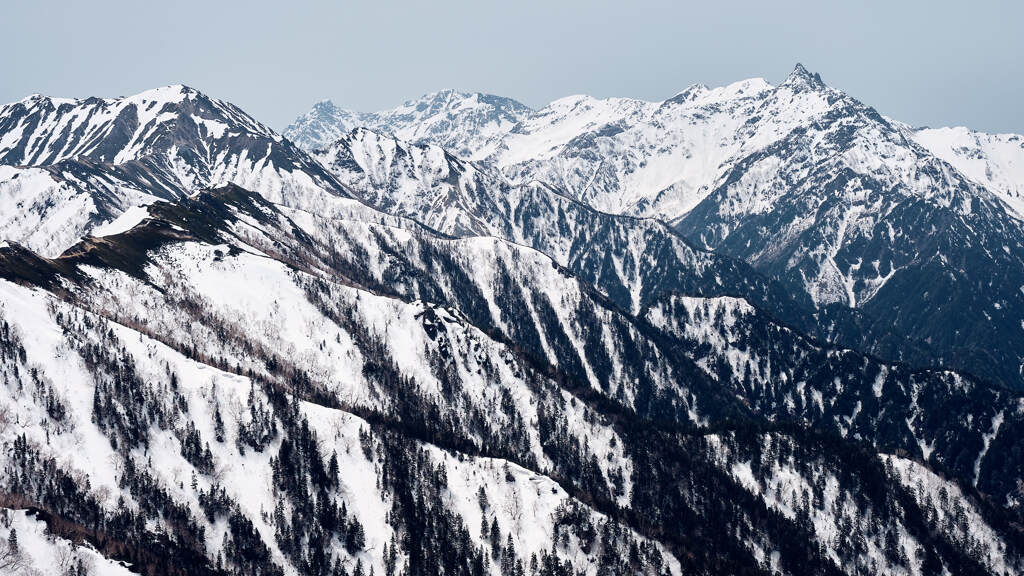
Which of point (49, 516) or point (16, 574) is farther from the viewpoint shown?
point (49, 516)

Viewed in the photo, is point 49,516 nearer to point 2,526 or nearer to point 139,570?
point 2,526

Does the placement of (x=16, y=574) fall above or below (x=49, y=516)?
below

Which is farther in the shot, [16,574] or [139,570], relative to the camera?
[139,570]

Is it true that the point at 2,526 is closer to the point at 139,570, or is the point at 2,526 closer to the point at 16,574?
the point at 16,574

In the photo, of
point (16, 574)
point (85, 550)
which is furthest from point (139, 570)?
point (16, 574)

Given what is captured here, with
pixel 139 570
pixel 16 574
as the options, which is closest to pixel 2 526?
pixel 16 574

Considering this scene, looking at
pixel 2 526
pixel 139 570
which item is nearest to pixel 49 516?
pixel 2 526
